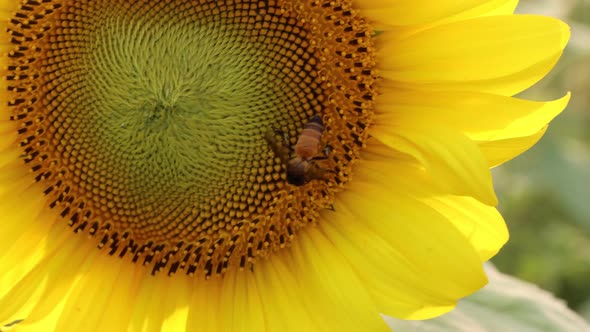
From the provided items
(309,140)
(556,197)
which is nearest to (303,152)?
(309,140)

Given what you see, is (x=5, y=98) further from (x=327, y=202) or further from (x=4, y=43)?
(x=327, y=202)

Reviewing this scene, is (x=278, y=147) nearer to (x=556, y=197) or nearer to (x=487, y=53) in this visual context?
(x=487, y=53)

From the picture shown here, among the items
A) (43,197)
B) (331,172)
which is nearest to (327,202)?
(331,172)

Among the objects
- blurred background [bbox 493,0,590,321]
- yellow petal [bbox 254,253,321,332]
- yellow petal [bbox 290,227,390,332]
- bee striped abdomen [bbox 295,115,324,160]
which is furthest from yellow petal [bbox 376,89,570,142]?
blurred background [bbox 493,0,590,321]

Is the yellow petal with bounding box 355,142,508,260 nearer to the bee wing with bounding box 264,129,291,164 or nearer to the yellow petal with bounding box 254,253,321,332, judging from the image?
the bee wing with bounding box 264,129,291,164

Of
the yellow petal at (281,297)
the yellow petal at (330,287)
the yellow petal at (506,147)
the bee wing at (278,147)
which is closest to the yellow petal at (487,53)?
the yellow petal at (506,147)

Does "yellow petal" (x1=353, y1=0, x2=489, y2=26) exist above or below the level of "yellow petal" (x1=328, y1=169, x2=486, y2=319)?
above
